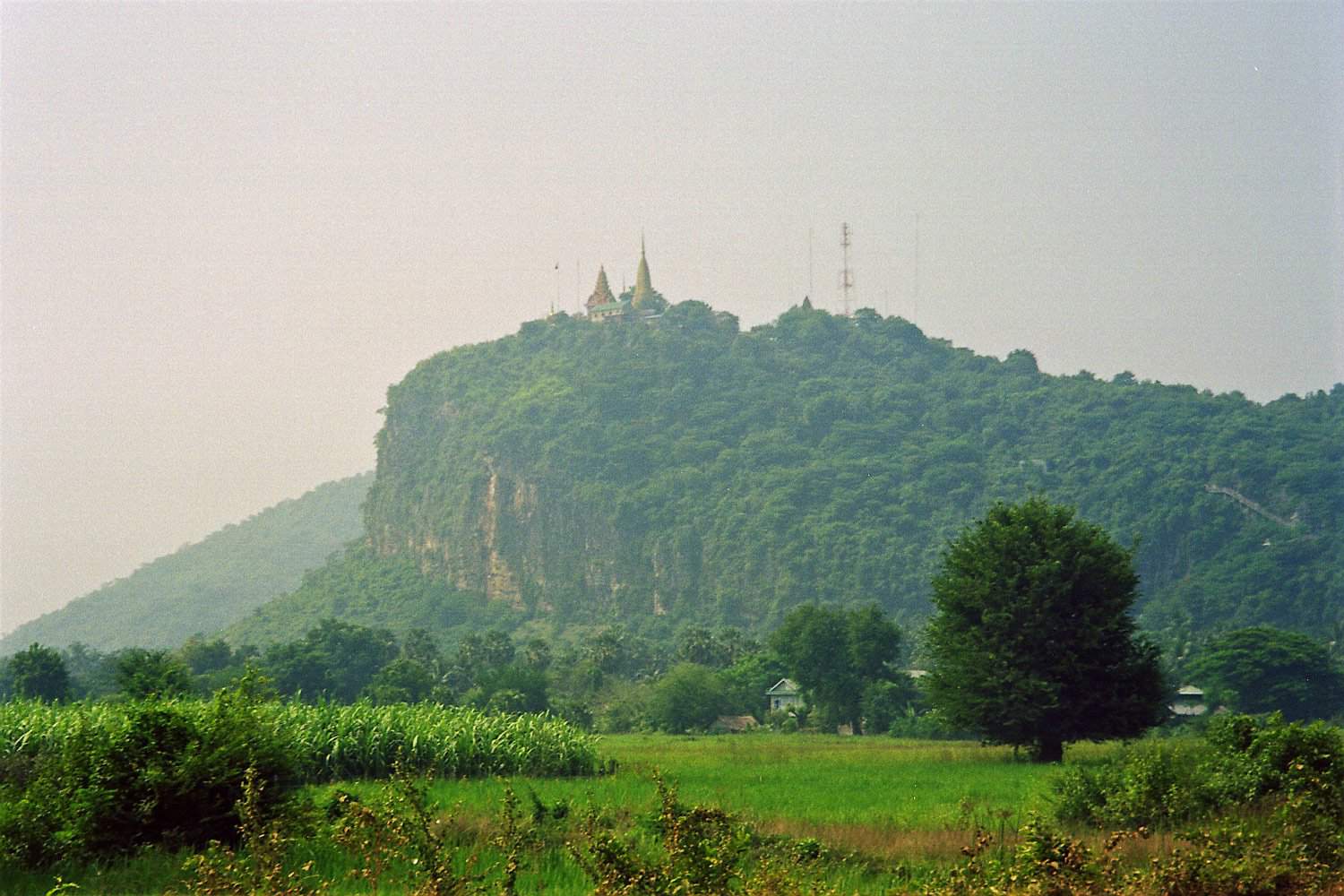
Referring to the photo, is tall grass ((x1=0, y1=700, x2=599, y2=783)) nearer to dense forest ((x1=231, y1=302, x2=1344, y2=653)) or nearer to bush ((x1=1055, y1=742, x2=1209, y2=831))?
bush ((x1=1055, y1=742, x2=1209, y2=831))

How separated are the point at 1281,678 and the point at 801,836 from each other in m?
60.6

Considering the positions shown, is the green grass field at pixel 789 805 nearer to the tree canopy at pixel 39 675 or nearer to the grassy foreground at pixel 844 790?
the grassy foreground at pixel 844 790

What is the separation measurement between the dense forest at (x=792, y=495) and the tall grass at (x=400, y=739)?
4162 inches

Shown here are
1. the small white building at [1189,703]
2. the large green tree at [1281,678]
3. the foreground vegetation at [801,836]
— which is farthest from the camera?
the small white building at [1189,703]

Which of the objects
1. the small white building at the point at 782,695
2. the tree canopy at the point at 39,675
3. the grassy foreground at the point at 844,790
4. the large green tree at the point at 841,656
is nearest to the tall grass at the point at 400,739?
the grassy foreground at the point at 844,790

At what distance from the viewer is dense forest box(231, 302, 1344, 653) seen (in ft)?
453

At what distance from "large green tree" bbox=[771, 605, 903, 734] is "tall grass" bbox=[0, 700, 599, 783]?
40.2 meters

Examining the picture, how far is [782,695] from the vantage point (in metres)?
81.4

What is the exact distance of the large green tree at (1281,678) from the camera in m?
68.6

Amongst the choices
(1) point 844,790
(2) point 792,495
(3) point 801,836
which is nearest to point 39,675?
(1) point 844,790

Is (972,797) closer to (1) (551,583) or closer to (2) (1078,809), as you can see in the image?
(2) (1078,809)

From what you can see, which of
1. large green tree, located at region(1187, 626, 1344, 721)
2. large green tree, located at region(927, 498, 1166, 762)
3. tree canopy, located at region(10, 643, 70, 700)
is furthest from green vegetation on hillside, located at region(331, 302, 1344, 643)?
large green tree, located at region(927, 498, 1166, 762)

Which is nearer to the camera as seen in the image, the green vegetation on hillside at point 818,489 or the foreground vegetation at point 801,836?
the foreground vegetation at point 801,836

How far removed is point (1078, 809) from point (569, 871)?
23.0 feet
